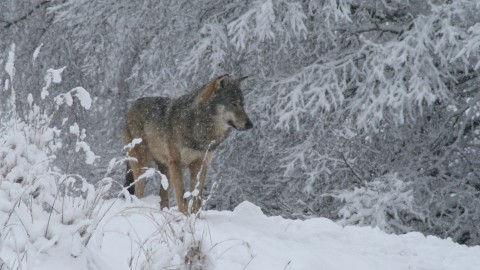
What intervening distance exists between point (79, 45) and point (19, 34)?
1.41m

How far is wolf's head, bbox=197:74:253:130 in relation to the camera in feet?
24.5

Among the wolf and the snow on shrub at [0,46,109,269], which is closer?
the snow on shrub at [0,46,109,269]

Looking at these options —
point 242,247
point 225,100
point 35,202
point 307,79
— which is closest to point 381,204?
point 307,79

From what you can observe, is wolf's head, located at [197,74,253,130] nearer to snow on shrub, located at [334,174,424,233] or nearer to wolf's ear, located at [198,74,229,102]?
wolf's ear, located at [198,74,229,102]

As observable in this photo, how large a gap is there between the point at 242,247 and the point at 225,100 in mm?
3135

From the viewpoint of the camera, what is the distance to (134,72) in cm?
1238

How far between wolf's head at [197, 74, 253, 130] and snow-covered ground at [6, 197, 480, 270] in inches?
49.1

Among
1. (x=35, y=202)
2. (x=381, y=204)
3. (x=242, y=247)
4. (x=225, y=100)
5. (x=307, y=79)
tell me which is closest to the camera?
(x=35, y=202)

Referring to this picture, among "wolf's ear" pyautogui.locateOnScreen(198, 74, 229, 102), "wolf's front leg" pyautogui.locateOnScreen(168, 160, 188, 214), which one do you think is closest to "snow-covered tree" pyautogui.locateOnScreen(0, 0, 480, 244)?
"wolf's ear" pyautogui.locateOnScreen(198, 74, 229, 102)

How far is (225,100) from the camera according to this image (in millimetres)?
7562

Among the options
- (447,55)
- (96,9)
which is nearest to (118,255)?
(447,55)

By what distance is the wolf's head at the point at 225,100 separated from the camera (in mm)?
7480

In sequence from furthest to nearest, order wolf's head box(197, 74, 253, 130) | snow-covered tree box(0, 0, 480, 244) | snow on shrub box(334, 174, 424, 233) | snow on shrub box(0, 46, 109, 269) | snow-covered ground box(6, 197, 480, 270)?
snow on shrub box(334, 174, 424, 233) < snow-covered tree box(0, 0, 480, 244) < wolf's head box(197, 74, 253, 130) < snow-covered ground box(6, 197, 480, 270) < snow on shrub box(0, 46, 109, 269)

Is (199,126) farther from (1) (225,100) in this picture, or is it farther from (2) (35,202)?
(2) (35,202)
